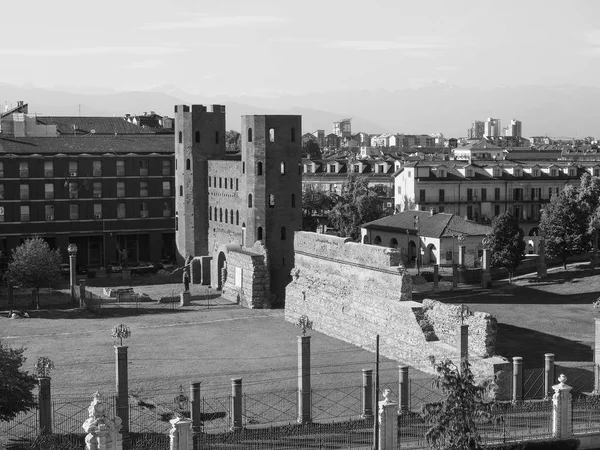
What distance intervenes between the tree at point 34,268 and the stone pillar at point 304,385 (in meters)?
31.1

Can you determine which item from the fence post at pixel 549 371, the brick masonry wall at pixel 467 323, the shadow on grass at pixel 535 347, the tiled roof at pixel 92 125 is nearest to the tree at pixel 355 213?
the tiled roof at pixel 92 125

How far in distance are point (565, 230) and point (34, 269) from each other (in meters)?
36.6

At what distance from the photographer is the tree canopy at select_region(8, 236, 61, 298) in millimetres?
67062

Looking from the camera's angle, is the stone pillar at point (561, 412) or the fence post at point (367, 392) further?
the fence post at point (367, 392)

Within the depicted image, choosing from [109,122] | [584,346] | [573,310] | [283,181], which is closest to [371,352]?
[584,346]

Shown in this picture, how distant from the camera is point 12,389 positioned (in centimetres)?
3453

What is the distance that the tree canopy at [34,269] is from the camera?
6706cm

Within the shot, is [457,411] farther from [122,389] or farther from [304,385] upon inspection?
[122,389]

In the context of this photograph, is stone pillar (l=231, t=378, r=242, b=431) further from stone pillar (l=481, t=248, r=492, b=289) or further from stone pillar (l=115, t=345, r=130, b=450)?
stone pillar (l=481, t=248, r=492, b=289)

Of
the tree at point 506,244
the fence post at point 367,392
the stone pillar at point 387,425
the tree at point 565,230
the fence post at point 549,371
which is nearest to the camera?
the stone pillar at point 387,425

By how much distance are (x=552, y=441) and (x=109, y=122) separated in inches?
3714

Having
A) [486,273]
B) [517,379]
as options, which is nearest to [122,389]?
[517,379]

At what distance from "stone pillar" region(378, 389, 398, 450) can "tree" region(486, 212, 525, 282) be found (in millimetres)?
42241

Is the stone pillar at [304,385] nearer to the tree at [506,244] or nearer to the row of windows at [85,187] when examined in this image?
the tree at [506,244]
